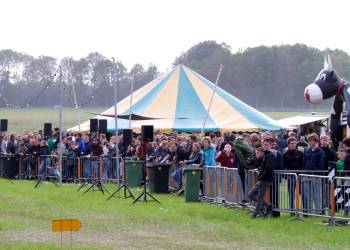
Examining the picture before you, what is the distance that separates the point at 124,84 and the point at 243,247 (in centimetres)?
6880

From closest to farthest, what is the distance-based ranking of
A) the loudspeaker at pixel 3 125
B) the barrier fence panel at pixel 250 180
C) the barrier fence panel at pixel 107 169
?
the barrier fence panel at pixel 250 180 → the barrier fence panel at pixel 107 169 → the loudspeaker at pixel 3 125

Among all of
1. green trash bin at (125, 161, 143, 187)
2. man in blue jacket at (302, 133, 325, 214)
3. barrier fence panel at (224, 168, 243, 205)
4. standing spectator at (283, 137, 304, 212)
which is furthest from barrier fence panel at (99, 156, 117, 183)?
man in blue jacket at (302, 133, 325, 214)

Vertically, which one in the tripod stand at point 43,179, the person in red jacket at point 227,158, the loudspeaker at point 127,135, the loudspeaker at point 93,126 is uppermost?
the loudspeaker at point 93,126

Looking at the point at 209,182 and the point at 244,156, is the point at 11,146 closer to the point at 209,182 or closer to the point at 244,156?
the point at 209,182

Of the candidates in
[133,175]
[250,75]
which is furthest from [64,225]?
[250,75]

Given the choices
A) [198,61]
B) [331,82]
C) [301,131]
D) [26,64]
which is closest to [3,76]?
[26,64]

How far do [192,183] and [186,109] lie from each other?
610 inches

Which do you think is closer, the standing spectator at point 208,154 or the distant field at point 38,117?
the standing spectator at point 208,154

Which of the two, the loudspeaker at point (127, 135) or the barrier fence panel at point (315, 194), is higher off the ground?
the loudspeaker at point (127, 135)

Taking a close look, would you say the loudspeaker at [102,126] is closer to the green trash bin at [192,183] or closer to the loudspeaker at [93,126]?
the loudspeaker at [93,126]

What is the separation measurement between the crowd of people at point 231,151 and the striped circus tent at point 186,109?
13.6 ft

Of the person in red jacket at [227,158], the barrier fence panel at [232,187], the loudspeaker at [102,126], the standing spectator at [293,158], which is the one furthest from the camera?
the loudspeaker at [102,126]

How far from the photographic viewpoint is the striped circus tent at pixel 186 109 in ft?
117

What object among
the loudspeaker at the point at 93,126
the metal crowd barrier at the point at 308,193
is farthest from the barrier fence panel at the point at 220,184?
the loudspeaker at the point at 93,126
